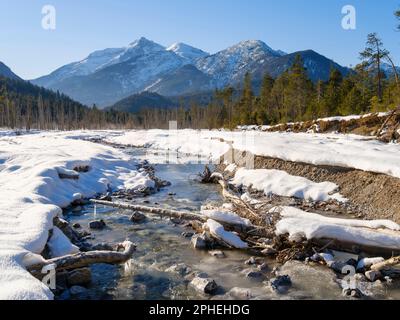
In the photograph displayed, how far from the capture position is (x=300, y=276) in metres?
8.17

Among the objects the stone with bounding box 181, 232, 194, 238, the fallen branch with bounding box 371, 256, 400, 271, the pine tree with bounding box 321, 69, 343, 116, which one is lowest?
the stone with bounding box 181, 232, 194, 238

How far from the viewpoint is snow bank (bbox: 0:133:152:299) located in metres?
6.04

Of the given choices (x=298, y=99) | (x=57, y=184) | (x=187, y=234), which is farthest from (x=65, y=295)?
(x=298, y=99)

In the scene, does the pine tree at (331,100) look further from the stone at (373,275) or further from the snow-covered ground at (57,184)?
the stone at (373,275)

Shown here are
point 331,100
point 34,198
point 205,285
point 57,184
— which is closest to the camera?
point 205,285

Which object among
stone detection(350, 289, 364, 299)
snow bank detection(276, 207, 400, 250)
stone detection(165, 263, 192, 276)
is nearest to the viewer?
stone detection(350, 289, 364, 299)

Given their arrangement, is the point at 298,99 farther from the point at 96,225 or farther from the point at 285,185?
the point at 96,225

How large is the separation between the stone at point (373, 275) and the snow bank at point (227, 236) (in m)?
3.15

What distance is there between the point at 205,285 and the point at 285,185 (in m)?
10.8

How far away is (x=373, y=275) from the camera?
7863 millimetres

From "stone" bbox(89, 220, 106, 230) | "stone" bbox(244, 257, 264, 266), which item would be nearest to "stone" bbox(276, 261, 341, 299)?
"stone" bbox(244, 257, 264, 266)

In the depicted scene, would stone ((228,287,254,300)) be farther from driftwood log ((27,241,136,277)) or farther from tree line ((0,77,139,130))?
tree line ((0,77,139,130))

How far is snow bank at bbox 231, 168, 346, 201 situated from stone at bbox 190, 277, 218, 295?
Result: 29.2ft
